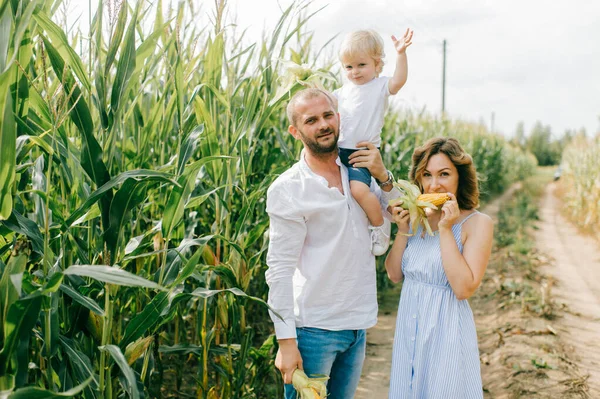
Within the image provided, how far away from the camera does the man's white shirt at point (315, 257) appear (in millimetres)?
1915

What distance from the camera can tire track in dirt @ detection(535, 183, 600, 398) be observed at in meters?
4.18

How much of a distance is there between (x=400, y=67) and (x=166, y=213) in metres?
1.23

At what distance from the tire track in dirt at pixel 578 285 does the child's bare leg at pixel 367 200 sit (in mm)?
2420

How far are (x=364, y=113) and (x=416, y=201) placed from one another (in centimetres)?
53

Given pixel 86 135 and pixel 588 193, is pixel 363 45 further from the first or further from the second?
pixel 588 193

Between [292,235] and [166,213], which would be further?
[292,235]

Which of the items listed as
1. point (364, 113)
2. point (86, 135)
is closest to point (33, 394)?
point (86, 135)

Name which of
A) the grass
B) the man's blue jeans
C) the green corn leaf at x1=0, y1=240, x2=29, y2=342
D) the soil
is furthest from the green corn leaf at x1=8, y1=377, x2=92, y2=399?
the grass

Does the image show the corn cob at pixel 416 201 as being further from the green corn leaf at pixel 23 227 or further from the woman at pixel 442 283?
the green corn leaf at pixel 23 227

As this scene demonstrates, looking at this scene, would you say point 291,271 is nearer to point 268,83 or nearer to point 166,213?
point 166,213

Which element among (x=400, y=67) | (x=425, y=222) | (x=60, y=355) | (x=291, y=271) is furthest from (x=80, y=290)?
(x=400, y=67)

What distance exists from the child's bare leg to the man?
0.02m

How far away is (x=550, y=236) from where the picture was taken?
1034 cm

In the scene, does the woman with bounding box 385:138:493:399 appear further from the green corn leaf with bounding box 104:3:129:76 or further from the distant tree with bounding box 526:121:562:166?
the distant tree with bounding box 526:121:562:166
